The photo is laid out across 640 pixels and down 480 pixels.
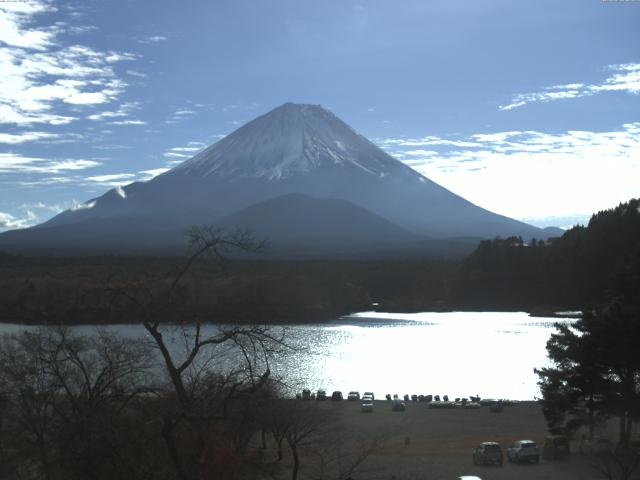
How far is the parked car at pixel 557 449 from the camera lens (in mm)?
15219

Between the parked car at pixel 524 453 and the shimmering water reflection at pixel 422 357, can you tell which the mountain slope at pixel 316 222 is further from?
the parked car at pixel 524 453

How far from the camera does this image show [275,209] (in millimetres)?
151750

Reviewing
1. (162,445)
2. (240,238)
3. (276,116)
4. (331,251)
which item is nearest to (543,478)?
(162,445)

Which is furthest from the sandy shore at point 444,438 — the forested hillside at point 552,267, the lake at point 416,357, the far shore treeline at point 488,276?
the forested hillside at point 552,267

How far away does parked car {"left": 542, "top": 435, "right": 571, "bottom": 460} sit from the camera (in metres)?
15.2

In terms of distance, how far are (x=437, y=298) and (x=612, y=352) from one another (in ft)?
191

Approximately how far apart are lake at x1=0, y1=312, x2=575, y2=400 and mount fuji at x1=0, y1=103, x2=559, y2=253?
9709cm

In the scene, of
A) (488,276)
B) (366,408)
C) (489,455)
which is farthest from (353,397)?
(488,276)

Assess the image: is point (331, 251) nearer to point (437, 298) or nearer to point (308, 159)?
point (437, 298)

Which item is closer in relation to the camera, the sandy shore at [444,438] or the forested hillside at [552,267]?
the sandy shore at [444,438]

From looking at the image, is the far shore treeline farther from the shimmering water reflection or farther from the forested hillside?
the shimmering water reflection

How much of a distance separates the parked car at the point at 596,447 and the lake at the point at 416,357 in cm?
716

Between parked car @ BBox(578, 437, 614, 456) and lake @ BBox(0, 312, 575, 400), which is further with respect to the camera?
lake @ BBox(0, 312, 575, 400)

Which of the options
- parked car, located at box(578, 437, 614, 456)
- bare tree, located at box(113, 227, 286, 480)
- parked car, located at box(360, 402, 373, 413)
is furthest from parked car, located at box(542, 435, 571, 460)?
bare tree, located at box(113, 227, 286, 480)
